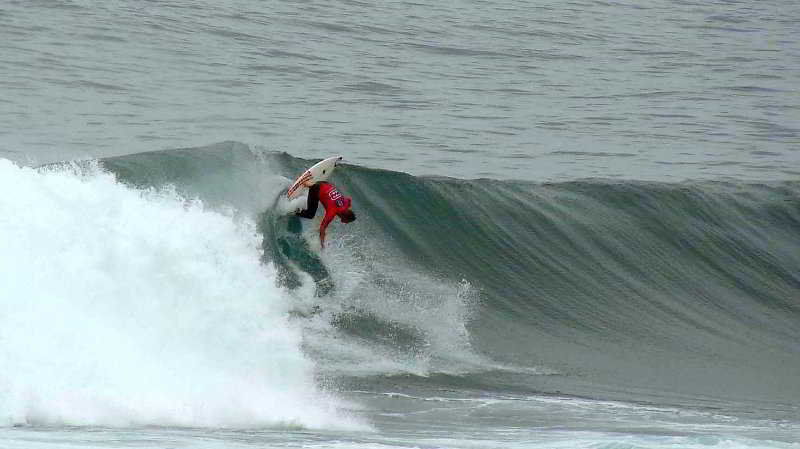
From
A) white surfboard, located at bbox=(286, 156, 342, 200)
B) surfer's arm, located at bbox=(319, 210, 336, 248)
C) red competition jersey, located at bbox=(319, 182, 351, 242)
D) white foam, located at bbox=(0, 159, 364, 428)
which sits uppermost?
white surfboard, located at bbox=(286, 156, 342, 200)

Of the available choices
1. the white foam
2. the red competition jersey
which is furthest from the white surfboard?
the white foam

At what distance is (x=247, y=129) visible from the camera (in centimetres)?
1817

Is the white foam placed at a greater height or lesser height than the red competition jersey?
lesser

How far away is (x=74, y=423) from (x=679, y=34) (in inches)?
1100

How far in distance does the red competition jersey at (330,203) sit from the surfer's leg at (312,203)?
0.34ft

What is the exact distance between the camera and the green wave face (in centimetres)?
1177

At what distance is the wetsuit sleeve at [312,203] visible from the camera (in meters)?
12.5

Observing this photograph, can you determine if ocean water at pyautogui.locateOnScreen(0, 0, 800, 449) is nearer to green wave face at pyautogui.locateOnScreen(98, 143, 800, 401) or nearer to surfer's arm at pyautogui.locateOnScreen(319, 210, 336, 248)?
green wave face at pyautogui.locateOnScreen(98, 143, 800, 401)

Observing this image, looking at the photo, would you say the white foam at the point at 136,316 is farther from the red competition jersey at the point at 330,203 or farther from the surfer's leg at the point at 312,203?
the surfer's leg at the point at 312,203

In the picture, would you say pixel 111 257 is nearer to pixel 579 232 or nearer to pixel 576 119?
pixel 579 232

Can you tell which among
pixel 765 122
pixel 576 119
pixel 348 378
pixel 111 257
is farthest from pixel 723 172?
pixel 111 257

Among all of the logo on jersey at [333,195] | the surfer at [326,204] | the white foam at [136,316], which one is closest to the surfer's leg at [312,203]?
the surfer at [326,204]

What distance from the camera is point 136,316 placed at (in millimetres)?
9578

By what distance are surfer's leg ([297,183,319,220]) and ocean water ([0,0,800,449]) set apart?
0.14 meters
